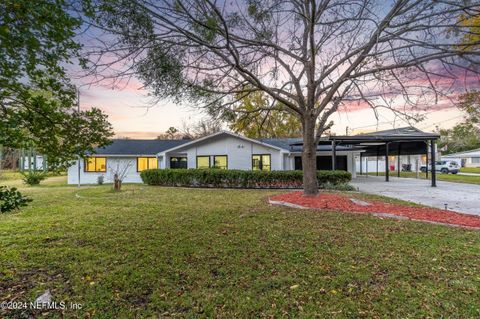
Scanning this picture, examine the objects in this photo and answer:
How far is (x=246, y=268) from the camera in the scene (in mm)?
3850

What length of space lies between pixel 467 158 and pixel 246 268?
205 feet

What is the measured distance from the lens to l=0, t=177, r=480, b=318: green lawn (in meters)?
2.92

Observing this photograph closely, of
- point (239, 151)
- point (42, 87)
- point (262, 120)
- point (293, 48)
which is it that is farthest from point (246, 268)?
point (239, 151)

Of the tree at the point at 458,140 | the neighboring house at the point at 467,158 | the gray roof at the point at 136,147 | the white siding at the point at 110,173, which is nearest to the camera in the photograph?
the white siding at the point at 110,173

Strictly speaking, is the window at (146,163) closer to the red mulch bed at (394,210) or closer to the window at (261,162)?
the window at (261,162)

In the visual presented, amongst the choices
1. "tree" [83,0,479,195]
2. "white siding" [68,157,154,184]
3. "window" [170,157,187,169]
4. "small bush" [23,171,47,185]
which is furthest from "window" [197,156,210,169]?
"small bush" [23,171,47,185]

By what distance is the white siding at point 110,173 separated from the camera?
21.9m

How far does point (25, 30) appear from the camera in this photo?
8.98ft

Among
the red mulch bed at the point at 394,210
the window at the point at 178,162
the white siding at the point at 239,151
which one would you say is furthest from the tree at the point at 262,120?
the window at the point at 178,162

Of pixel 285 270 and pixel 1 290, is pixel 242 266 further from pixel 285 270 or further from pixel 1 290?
pixel 1 290

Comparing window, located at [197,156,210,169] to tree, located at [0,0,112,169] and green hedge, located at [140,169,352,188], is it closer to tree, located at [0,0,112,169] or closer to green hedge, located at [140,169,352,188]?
green hedge, located at [140,169,352,188]

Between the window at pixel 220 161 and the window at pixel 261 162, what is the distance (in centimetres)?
219

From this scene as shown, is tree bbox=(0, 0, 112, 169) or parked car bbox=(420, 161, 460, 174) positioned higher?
tree bbox=(0, 0, 112, 169)

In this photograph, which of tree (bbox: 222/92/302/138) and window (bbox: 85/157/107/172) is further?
window (bbox: 85/157/107/172)
